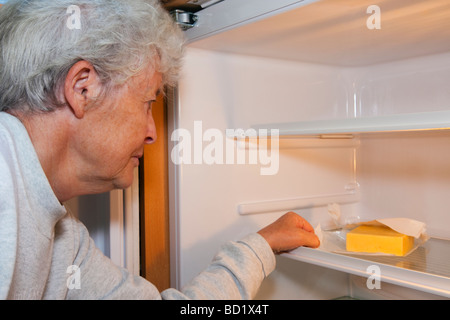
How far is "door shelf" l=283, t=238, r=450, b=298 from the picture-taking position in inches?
33.0

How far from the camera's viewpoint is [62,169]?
83 cm

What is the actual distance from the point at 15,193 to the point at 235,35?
579 mm

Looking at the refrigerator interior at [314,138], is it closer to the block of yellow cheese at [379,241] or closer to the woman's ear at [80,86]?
the block of yellow cheese at [379,241]

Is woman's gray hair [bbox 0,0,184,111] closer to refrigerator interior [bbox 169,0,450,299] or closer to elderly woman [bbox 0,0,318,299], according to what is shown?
elderly woman [bbox 0,0,318,299]

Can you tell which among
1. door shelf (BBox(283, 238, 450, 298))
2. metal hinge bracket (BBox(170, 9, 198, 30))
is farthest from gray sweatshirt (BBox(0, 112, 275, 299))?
metal hinge bracket (BBox(170, 9, 198, 30))

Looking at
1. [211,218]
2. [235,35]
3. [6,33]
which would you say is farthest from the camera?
[211,218]

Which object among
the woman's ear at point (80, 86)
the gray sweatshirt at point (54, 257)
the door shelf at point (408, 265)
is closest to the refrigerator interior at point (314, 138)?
the door shelf at point (408, 265)

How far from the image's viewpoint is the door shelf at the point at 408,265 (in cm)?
84

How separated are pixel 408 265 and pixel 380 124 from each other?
0.34 m

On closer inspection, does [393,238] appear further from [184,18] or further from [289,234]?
[184,18]

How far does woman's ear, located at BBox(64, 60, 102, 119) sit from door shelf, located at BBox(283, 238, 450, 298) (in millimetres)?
559

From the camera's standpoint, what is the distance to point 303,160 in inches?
53.8
